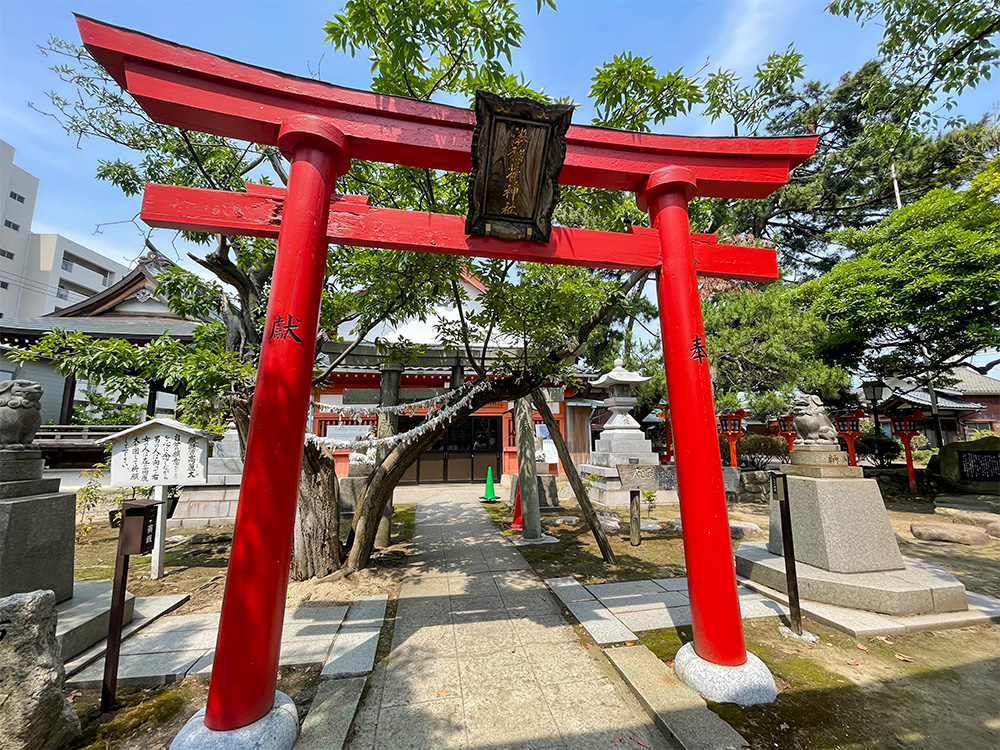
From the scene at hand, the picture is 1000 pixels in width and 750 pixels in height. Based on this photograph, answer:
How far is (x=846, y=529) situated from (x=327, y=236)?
594 centimetres

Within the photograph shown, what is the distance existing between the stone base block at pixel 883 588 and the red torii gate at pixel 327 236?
2051mm

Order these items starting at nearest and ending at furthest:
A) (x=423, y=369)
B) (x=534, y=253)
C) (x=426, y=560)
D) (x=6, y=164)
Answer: (x=534, y=253), (x=426, y=560), (x=423, y=369), (x=6, y=164)

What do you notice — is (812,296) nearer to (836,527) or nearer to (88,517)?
(836,527)

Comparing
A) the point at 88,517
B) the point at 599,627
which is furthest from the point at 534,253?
the point at 88,517

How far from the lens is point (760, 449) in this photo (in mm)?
15953

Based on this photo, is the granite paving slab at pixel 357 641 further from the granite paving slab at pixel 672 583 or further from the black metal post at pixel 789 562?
the black metal post at pixel 789 562

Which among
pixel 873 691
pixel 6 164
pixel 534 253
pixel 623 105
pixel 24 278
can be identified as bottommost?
pixel 873 691

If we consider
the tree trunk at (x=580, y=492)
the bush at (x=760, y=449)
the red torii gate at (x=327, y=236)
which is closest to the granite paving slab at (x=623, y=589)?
the tree trunk at (x=580, y=492)

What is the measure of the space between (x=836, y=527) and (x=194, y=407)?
7787 millimetres

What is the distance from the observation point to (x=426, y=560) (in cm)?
641

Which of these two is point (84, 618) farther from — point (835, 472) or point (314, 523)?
point (835, 472)

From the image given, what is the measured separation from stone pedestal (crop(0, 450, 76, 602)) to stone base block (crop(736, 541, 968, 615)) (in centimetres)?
705

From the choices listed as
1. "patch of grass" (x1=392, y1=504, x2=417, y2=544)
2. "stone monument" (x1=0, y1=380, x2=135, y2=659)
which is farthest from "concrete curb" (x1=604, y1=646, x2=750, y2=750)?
"patch of grass" (x1=392, y1=504, x2=417, y2=544)

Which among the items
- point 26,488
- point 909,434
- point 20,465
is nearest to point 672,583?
point 26,488
